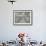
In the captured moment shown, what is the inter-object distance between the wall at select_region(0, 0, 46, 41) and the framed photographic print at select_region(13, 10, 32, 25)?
113 millimetres

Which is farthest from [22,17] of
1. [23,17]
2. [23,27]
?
[23,27]

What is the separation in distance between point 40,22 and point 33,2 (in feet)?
2.61

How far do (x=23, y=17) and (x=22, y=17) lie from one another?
0.04 meters

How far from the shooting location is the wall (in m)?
4.76

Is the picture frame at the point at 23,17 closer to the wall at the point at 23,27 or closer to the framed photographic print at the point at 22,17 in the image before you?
the framed photographic print at the point at 22,17

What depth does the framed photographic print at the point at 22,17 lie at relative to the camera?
15.6 ft

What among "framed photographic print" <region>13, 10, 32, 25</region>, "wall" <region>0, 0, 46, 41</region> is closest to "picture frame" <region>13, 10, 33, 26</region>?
"framed photographic print" <region>13, 10, 32, 25</region>

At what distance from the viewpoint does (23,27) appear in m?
4.78

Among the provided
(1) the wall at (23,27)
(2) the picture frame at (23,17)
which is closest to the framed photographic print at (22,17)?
(2) the picture frame at (23,17)

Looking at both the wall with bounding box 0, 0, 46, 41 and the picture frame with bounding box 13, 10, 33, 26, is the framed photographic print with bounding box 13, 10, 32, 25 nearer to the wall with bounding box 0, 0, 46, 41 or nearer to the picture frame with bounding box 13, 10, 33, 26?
the picture frame with bounding box 13, 10, 33, 26

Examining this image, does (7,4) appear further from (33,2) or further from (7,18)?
(33,2)

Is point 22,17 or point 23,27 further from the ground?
point 22,17

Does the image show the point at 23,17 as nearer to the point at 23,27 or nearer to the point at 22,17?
the point at 22,17

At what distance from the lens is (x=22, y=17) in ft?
15.7
